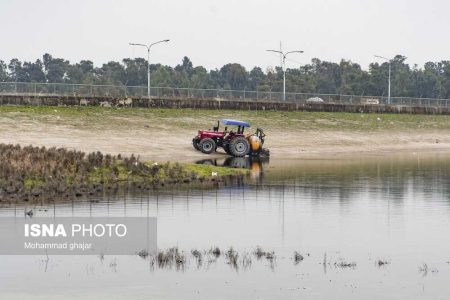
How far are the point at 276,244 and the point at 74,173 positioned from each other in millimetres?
17318

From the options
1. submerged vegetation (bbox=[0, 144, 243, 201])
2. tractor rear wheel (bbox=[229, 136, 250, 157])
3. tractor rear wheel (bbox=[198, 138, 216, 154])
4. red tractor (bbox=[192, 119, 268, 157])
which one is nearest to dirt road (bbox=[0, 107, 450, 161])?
tractor rear wheel (bbox=[198, 138, 216, 154])

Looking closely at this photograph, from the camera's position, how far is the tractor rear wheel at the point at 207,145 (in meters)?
66.8

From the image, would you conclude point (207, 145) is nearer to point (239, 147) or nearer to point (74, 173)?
point (239, 147)

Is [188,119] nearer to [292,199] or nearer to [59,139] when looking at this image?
[59,139]

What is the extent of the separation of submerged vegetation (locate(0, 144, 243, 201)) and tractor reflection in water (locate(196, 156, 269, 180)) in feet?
13.1

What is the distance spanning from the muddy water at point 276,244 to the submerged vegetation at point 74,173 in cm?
255

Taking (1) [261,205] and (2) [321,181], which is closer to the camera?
(1) [261,205]

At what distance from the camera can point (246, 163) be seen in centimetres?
6119

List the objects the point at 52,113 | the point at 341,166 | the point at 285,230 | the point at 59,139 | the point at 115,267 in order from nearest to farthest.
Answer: the point at 115,267 → the point at 285,230 → the point at 341,166 → the point at 59,139 → the point at 52,113

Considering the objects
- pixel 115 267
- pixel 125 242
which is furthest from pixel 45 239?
pixel 115 267

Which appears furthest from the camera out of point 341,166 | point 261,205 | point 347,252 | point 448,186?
point 341,166

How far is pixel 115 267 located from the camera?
24.8 meters

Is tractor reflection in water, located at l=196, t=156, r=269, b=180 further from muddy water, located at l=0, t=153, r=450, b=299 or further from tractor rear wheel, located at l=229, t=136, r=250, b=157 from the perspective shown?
muddy water, located at l=0, t=153, r=450, b=299

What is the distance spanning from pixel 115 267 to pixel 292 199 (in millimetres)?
16357
